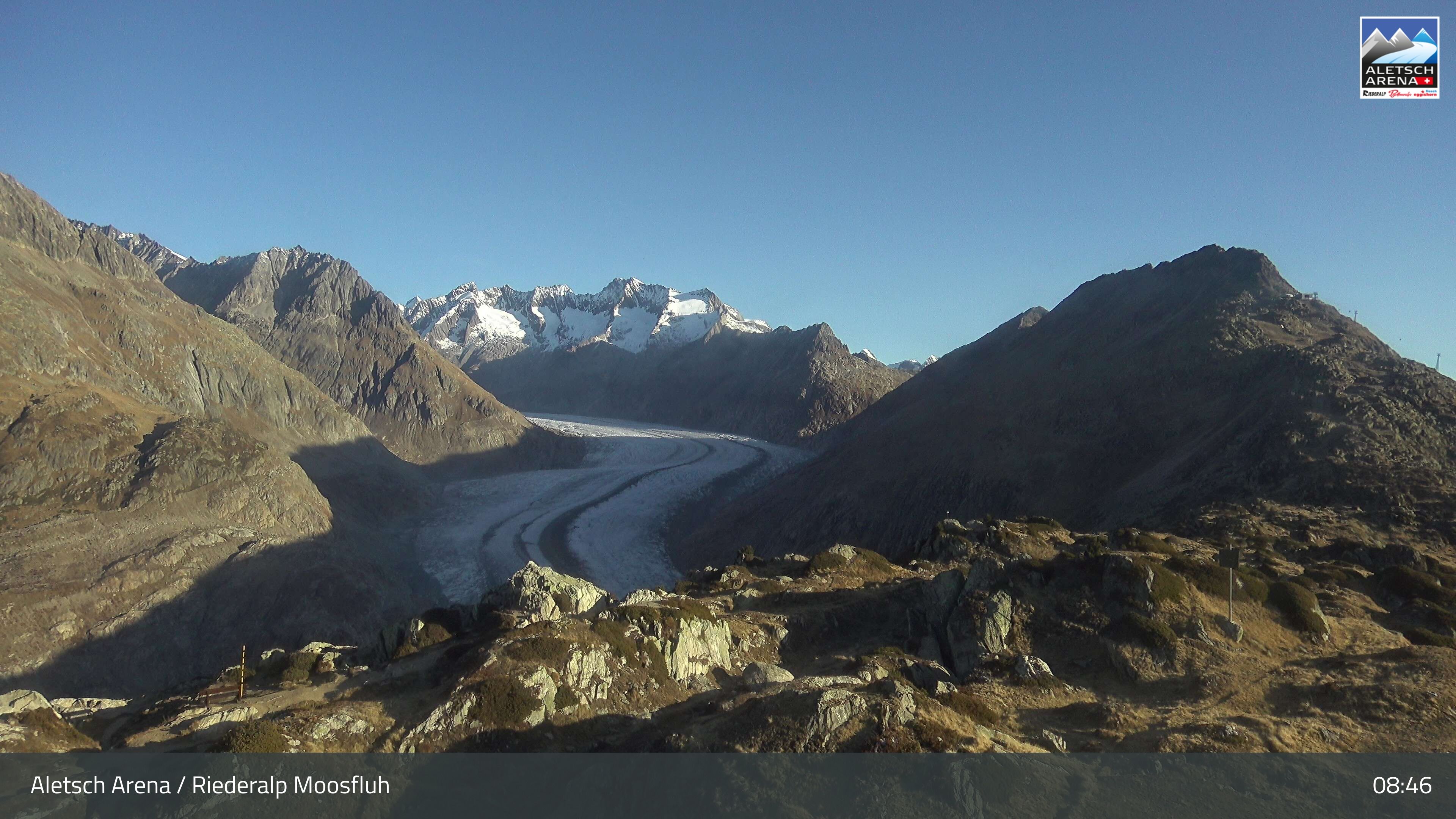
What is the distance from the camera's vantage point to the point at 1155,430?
241 feet

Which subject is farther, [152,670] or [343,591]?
[343,591]

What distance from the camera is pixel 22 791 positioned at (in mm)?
17344

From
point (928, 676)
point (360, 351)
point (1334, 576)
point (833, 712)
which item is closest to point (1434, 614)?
point (1334, 576)

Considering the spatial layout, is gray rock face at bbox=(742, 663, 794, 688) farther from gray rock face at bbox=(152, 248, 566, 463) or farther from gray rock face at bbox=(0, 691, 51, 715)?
gray rock face at bbox=(152, 248, 566, 463)

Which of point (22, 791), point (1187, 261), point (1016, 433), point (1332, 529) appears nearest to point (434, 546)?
point (1016, 433)

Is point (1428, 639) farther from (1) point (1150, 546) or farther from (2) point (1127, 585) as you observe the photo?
(1) point (1150, 546)

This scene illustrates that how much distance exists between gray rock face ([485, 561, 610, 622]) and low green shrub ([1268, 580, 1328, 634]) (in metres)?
26.2

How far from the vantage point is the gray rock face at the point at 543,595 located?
1177 inches

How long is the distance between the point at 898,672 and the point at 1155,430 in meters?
62.7

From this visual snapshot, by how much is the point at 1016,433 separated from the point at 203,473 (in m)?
87.5

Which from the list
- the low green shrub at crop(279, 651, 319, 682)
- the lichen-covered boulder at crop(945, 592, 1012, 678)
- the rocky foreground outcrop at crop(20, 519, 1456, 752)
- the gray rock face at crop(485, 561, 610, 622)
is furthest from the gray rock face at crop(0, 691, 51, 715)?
the lichen-covered boulder at crop(945, 592, 1012, 678)

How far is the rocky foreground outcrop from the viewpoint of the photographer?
18.4 m

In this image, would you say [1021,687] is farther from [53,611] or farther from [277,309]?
[277,309]

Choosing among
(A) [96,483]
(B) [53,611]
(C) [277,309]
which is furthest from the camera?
(C) [277,309]
